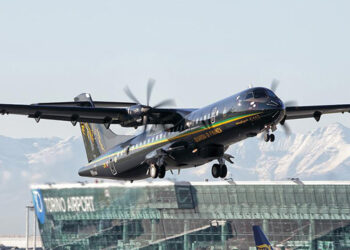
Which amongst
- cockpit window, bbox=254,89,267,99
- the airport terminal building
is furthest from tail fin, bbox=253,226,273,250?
the airport terminal building

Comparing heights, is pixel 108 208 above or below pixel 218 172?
above

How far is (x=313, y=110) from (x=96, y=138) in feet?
64.7

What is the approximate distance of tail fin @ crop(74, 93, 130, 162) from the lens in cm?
6151

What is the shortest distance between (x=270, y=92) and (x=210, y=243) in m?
71.3

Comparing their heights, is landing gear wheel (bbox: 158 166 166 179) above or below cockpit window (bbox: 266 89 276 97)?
below

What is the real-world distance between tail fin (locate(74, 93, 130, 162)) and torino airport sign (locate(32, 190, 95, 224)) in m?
64.0

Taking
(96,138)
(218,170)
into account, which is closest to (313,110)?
(218,170)

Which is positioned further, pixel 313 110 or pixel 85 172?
pixel 85 172

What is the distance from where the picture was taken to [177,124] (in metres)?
50.2

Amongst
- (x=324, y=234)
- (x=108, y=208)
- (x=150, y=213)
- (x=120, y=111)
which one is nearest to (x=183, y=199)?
(x=150, y=213)

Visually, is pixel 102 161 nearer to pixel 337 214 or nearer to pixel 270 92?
pixel 270 92

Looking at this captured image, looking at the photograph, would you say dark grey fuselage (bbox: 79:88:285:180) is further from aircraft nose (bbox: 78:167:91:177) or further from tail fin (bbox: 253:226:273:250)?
tail fin (bbox: 253:226:273:250)

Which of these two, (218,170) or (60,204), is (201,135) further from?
(60,204)

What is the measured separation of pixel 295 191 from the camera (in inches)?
4390
